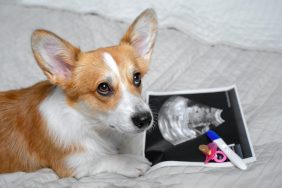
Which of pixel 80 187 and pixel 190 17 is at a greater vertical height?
pixel 190 17

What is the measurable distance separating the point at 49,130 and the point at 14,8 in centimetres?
126

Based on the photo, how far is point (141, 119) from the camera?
1.28 meters

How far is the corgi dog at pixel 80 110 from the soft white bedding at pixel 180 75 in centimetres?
7

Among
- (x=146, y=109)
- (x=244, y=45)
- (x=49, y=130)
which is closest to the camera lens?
(x=146, y=109)

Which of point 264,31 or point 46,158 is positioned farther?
point 264,31

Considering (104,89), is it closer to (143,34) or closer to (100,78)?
(100,78)

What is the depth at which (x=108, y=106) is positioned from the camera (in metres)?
1.34

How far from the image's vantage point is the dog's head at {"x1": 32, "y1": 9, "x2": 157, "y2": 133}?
4.24ft

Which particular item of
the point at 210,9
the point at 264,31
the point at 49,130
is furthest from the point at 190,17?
the point at 49,130

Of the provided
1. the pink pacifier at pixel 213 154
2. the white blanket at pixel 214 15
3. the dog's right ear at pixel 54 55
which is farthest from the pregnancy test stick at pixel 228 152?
the white blanket at pixel 214 15

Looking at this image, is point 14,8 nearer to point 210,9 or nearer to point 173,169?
point 210,9

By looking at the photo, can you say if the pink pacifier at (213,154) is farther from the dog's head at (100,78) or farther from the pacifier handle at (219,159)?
the dog's head at (100,78)

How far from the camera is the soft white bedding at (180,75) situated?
140cm

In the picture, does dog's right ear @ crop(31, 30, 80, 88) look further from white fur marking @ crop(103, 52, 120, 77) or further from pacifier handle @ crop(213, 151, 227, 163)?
pacifier handle @ crop(213, 151, 227, 163)
